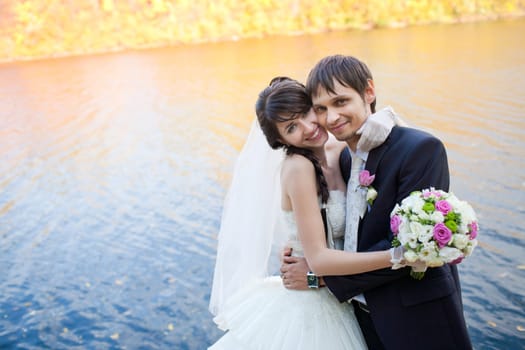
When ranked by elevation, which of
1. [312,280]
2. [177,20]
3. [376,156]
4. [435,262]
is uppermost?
[177,20]

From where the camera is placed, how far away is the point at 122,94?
25.7 meters

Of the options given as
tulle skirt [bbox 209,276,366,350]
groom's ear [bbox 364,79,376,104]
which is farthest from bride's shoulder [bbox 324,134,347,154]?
tulle skirt [bbox 209,276,366,350]

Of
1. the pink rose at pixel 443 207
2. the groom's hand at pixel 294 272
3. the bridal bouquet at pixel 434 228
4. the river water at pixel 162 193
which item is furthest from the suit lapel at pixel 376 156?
the river water at pixel 162 193

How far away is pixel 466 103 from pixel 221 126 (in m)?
7.82

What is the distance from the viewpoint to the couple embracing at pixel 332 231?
2.41 meters

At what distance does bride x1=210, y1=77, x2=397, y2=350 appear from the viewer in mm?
2646

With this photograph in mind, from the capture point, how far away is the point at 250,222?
11.4 feet

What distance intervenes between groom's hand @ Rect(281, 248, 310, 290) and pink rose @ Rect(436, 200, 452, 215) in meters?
0.96

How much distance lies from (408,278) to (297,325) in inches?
31.1

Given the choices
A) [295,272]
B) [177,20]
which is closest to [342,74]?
[295,272]

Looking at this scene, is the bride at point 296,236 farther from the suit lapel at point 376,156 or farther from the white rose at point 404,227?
the white rose at point 404,227

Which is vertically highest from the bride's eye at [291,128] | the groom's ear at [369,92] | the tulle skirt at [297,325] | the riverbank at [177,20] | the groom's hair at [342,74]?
→ the riverbank at [177,20]

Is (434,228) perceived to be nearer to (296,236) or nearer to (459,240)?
(459,240)

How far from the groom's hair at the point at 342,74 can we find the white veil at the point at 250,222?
31.2 inches
